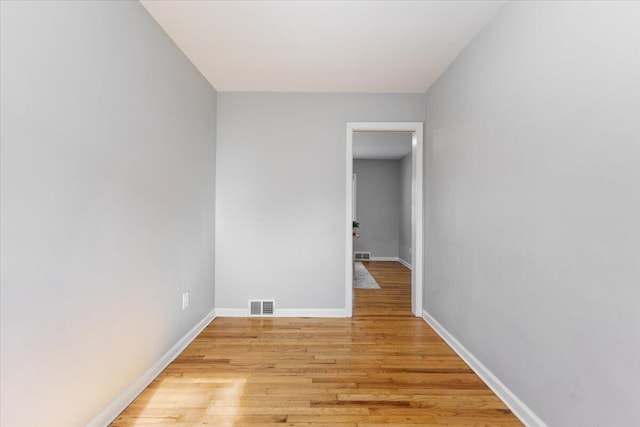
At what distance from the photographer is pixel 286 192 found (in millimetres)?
3600

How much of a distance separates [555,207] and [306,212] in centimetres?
241

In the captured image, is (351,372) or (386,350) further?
(386,350)

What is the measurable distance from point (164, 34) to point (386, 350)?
3040mm

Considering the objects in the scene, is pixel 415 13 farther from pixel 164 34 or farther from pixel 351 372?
pixel 351 372

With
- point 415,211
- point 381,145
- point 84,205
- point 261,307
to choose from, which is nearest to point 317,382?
point 261,307

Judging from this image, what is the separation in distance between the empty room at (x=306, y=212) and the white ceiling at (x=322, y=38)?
2 cm

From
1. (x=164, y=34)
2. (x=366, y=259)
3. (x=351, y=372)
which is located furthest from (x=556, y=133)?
(x=366, y=259)

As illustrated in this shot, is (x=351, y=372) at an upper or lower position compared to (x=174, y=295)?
lower

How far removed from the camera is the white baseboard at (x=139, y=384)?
1.72m

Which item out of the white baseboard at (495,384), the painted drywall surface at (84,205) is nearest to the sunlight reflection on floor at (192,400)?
the painted drywall surface at (84,205)

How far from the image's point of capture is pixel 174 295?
101 inches

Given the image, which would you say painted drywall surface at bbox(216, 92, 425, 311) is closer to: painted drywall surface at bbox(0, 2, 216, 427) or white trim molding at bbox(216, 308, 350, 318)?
white trim molding at bbox(216, 308, 350, 318)

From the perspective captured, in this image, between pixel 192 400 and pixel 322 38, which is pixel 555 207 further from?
pixel 192 400

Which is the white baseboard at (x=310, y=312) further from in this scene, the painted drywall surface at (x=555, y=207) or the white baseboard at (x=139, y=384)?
the painted drywall surface at (x=555, y=207)
